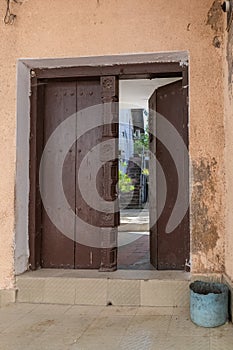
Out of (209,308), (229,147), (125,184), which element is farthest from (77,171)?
(125,184)

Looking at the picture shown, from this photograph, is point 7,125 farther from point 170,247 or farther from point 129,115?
point 129,115

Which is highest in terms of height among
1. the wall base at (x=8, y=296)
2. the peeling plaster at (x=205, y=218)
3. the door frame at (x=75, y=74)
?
the door frame at (x=75, y=74)

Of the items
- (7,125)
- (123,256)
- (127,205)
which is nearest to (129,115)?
(127,205)

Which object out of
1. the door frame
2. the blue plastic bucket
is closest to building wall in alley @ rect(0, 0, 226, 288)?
the door frame

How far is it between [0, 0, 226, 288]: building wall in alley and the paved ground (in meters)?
0.45

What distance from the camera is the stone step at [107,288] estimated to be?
318 centimetres

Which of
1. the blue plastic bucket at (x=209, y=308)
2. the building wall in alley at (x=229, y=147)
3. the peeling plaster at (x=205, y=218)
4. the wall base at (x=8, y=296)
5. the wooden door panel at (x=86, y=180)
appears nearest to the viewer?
the blue plastic bucket at (x=209, y=308)

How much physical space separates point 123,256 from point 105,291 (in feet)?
4.33

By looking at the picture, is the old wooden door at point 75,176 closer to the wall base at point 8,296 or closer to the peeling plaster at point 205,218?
the wall base at point 8,296

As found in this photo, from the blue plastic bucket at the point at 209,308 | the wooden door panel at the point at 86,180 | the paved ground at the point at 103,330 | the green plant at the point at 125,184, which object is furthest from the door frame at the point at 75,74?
the green plant at the point at 125,184

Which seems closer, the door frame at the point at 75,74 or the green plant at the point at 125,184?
the door frame at the point at 75,74

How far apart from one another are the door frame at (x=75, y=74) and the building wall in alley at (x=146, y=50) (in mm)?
125

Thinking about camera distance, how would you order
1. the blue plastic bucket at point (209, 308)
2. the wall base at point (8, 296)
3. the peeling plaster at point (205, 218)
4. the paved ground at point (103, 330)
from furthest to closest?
the wall base at point (8, 296) → the peeling plaster at point (205, 218) → the blue plastic bucket at point (209, 308) → the paved ground at point (103, 330)

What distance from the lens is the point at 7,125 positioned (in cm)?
343
